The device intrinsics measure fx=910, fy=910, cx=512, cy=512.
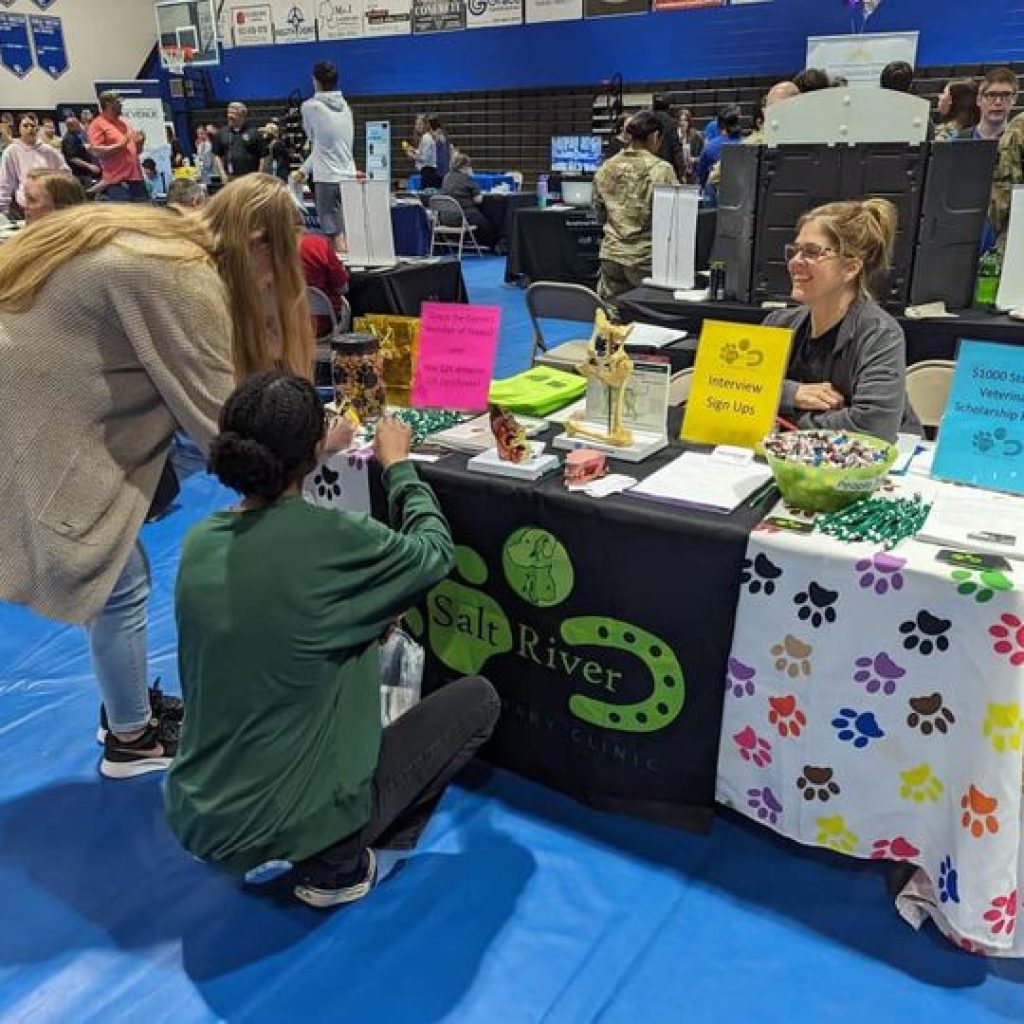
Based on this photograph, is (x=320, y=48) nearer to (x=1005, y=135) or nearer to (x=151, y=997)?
(x=1005, y=135)

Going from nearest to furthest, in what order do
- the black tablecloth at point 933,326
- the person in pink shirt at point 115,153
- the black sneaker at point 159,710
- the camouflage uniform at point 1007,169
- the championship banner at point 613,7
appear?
the black sneaker at point 159,710 → the black tablecloth at point 933,326 → the camouflage uniform at point 1007,169 → the person in pink shirt at point 115,153 → the championship banner at point 613,7

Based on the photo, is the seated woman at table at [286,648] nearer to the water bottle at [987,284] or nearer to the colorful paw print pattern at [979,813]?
the colorful paw print pattern at [979,813]

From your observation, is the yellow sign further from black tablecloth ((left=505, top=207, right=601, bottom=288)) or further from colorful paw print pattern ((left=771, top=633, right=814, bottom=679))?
black tablecloth ((left=505, top=207, right=601, bottom=288))

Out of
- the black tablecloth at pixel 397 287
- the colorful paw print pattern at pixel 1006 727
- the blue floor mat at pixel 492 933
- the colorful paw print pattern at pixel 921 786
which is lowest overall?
the blue floor mat at pixel 492 933

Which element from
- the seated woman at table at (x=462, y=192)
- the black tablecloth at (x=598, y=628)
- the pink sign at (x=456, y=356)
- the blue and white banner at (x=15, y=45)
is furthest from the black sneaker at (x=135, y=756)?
the blue and white banner at (x=15, y=45)

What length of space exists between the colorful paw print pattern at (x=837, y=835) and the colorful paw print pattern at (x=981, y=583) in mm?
489

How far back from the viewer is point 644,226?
187 inches

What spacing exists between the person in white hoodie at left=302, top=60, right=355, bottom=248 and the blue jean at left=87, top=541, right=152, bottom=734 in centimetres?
489

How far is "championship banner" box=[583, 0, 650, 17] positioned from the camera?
32.8 feet

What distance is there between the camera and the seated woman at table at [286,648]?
1304 millimetres

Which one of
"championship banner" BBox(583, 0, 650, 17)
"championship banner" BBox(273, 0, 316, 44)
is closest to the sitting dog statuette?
"championship banner" BBox(583, 0, 650, 17)

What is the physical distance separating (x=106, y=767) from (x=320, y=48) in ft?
43.9

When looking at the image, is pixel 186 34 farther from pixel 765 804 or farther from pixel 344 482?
pixel 765 804

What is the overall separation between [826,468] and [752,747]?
52 centimetres
